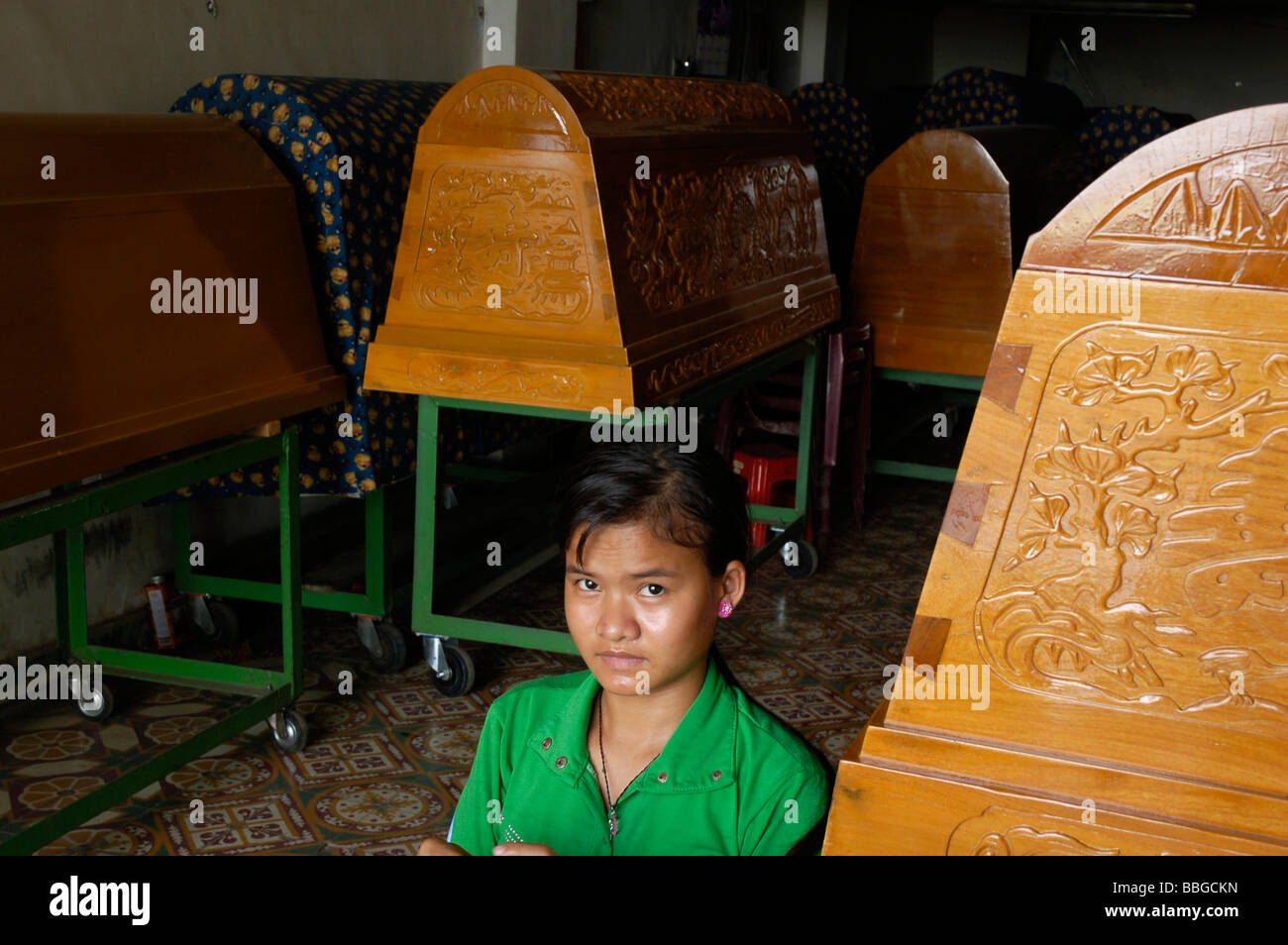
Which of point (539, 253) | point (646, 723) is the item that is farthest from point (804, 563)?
point (646, 723)

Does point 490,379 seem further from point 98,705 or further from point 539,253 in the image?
point 98,705

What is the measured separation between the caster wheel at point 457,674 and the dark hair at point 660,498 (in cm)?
214

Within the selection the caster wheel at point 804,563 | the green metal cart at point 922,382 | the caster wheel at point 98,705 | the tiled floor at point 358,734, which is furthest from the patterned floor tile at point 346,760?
the green metal cart at point 922,382

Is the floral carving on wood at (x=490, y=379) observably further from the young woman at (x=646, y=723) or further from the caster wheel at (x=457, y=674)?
the young woman at (x=646, y=723)

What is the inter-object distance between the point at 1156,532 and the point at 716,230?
9.03 ft

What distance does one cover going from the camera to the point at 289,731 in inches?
127

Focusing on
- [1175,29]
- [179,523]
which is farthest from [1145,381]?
[1175,29]

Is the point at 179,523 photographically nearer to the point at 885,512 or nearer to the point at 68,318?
the point at 68,318

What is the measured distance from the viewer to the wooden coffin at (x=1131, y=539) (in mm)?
1234

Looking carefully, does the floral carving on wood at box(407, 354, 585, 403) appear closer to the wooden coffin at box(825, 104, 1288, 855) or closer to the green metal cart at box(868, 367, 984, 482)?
the wooden coffin at box(825, 104, 1288, 855)

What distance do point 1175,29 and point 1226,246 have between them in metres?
12.9

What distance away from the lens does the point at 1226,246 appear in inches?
48.3

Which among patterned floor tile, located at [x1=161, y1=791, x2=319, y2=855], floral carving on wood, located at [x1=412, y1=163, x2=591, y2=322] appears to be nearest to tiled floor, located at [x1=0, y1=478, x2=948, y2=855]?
patterned floor tile, located at [x1=161, y1=791, x2=319, y2=855]

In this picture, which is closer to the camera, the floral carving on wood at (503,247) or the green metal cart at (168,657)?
the green metal cart at (168,657)
